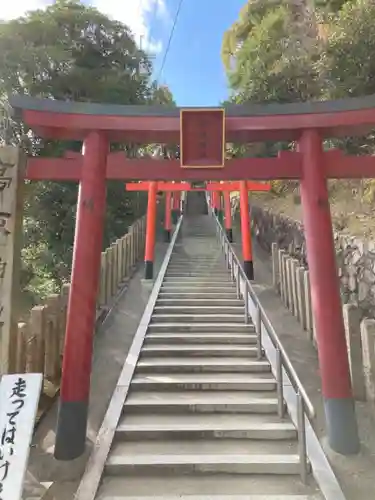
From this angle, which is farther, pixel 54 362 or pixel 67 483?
pixel 54 362

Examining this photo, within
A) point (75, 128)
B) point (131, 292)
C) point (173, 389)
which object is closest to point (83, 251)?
point (75, 128)

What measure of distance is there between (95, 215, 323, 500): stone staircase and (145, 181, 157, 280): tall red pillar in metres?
3.39

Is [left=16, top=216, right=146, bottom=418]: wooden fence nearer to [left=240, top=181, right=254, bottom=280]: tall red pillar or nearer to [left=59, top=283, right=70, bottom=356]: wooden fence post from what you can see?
[left=59, top=283, right=70, bottom=356]: wooden fence post

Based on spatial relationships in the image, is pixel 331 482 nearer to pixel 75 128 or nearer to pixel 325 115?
pixel 325 115

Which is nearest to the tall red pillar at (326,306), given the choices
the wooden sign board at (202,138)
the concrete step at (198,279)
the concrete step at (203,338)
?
the wooden sign board at (202,138)

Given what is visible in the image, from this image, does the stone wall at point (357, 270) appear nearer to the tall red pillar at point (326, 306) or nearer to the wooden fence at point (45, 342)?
the tall red pillar at point (326, 306)

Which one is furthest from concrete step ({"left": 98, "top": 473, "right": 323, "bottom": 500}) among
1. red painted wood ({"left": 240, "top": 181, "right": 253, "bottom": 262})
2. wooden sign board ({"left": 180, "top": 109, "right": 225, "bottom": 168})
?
red painted wood ({"left": 240, "top": 181, "right": 253, "bottom": 262})

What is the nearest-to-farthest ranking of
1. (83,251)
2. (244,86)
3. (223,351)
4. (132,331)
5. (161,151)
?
(83,251) < (223,351) < (132,331) < (244,86) < (161,151)

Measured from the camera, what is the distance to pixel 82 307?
468cm

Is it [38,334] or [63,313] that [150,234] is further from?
[38,334]

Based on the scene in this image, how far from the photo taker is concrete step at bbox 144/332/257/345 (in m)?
6.76

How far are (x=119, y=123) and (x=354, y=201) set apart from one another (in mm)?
7613

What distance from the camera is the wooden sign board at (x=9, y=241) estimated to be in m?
3.86

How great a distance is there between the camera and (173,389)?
555 centimetres
